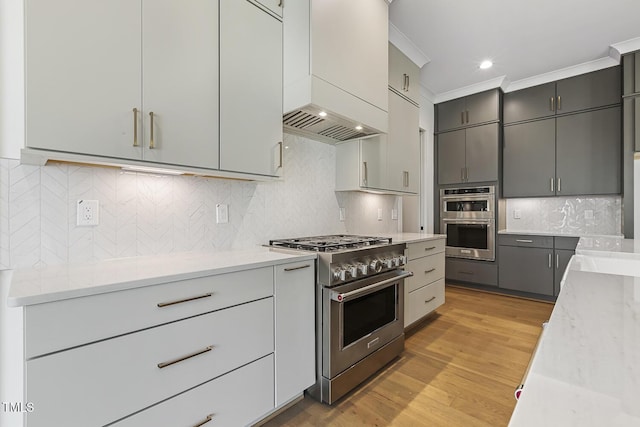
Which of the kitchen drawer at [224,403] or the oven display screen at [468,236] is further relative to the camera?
the oven display screen at [468,236]

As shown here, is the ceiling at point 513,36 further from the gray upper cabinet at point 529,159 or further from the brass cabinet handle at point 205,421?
the brass cabinet handle at point 205,421

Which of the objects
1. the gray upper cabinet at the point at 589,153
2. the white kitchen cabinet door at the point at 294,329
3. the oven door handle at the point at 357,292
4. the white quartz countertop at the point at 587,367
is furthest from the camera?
the gray upper cabinet at the point at 589,153

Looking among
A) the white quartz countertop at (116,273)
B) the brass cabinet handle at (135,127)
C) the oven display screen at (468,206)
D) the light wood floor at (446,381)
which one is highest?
the brass cabinet handle at (135,127)

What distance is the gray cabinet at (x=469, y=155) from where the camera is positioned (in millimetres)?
3984

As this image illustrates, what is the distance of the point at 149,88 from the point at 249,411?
1585 millimetres

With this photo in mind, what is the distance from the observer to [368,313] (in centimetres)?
201

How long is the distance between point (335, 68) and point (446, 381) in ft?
7.32

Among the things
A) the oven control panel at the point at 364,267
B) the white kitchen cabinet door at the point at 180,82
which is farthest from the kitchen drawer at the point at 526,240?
the white kitchen cabinet door at the point at 180,82

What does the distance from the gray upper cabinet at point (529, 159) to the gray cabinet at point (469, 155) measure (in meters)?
0.25

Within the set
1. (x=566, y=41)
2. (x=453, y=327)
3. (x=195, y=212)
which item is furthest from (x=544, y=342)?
(x=566, y=41)

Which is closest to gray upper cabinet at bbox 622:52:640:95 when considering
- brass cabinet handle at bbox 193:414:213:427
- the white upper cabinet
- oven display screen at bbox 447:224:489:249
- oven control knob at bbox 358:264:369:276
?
oven display screen at bbox 447:224:489:249

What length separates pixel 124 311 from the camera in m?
1.06

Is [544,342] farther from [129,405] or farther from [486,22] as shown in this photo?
[486,22]

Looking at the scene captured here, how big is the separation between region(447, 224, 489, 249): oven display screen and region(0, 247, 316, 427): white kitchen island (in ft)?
10.6
